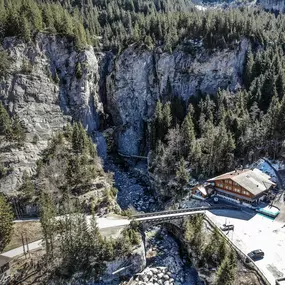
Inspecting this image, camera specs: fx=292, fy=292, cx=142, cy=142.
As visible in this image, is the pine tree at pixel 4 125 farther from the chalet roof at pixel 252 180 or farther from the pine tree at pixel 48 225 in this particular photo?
the chalet roof at pixel 252 180

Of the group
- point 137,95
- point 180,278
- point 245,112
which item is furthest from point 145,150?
point 180,278

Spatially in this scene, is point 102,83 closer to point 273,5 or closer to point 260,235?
point 260,235

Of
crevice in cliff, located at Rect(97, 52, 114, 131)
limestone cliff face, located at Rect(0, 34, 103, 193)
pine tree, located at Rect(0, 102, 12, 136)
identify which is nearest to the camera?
pine tree, located at Rect(0, 102, 12, 136)

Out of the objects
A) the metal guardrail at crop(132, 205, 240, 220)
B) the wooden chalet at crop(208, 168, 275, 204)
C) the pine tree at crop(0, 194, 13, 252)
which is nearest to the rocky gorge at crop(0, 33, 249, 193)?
the pine tree at crop(0, 194, 13, 252)

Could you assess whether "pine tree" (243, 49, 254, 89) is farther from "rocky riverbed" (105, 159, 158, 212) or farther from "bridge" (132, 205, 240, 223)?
"bridge" (132, 205, 240, 223)

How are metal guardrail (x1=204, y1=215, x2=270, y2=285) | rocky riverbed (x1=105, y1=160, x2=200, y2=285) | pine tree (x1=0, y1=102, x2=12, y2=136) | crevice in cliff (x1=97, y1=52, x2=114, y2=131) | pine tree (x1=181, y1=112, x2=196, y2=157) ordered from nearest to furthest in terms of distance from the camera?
metal guardrail (x1=204, y1=215, x2=270, y2=285), rocky riverbed (x1=105, y1=160, x2=200, y2=285), pine tree (x1=0, y1=102, x2=12, y2=136), pine tree (x1=181, y1=112, x2=196, y2=157), crevice in cliff (x1=97, y1=52, x2=114, y2=131)

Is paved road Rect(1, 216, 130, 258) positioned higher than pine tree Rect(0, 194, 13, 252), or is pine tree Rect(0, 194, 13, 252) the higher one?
pine tree Rect(0, 194, 13, 252)

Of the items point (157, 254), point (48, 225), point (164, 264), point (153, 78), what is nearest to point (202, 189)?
point (157, 254)
